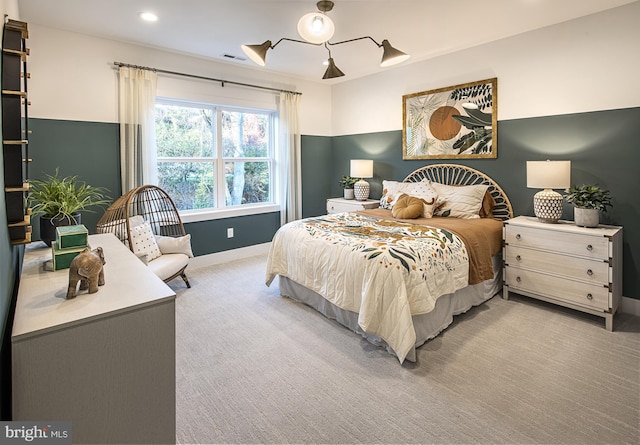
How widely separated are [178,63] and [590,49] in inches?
175

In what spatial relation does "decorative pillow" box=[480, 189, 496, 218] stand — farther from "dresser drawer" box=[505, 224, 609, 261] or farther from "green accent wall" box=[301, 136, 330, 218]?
"green accent wall" box=[301, 136, 330, 218]

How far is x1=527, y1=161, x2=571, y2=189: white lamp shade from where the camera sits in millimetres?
3164

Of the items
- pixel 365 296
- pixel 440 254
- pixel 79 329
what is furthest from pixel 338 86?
pixel 79 329

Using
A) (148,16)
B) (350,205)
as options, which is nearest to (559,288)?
(350,205)

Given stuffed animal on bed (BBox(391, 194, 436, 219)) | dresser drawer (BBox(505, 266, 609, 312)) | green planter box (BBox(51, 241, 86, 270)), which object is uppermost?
stuffed animal on bed (BBox(391, 194, 436, 219))

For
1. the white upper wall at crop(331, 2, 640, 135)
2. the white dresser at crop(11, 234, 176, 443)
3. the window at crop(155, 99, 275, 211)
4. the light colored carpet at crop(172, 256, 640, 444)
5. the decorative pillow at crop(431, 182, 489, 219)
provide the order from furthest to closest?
the window at crop(155, 99, 275, 211) < the decorative pillow at crop(431, 182, 489, 219) < the white upper wall at crop(331, 2, 640, 135) < the light colored carpet at crop(172, 256, 640, 444) < the white dresser at crop(11, 234, 176, 443)

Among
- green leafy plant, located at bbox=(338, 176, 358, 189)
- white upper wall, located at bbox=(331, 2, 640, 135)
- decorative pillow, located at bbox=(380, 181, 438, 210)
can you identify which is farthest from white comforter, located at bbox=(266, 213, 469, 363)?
green leafy plant, located at bbox=(338, 176, 358, 189)

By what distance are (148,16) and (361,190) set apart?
336 centimetres

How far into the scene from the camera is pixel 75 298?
125 cm

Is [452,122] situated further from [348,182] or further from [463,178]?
[348,182]

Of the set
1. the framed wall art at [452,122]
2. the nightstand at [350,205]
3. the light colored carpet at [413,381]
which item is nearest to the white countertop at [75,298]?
the light colored carpet at [413,381]

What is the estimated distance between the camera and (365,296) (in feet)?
8.14

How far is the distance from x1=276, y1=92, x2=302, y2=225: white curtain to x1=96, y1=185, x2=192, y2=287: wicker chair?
1733 mm

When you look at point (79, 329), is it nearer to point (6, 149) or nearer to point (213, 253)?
point (6, 149)
